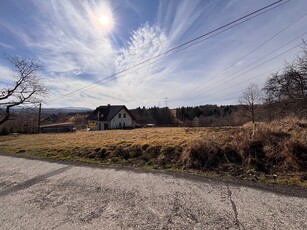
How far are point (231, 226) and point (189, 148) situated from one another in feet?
12.5

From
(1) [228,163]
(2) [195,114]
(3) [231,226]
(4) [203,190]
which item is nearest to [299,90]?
(1) [228,163]

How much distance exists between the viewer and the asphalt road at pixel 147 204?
3.19 meters

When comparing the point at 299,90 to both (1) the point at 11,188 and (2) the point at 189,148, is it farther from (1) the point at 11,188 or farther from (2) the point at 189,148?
(1) the point at 11,188

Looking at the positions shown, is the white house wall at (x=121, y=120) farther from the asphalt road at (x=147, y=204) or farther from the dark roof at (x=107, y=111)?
the asphalt road at (x=147, y=204)

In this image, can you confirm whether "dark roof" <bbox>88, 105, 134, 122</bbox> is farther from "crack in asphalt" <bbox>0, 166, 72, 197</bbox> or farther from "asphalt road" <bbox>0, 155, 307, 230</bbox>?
"asphalt road" <bbox>0, 155, 307, 230</bbox>

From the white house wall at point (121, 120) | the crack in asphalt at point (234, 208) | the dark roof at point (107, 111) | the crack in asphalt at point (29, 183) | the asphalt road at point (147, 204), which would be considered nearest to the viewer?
the crack in asphalt at point (234, 208)

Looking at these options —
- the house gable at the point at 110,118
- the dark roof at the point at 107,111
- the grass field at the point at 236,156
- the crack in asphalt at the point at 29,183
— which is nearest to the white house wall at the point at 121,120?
the house gable at the point at 110,118

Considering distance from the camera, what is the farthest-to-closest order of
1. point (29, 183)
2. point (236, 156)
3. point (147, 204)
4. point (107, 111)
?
point (107, 111) < point (236, 156) < point (29, 183) < point (147, 204)

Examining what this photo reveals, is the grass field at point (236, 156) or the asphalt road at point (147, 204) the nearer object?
the asphalt road at point (147, 204)

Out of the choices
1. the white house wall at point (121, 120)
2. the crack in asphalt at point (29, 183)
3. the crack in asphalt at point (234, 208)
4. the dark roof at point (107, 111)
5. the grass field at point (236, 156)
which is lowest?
the crack in asphalt at point (29, 183)

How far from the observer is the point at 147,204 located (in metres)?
3.88

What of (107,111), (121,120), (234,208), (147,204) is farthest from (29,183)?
(107,111)

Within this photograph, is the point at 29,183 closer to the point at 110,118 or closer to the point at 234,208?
the point at 234,208

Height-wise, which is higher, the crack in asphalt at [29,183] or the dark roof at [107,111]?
the dark roof at [107,111]
